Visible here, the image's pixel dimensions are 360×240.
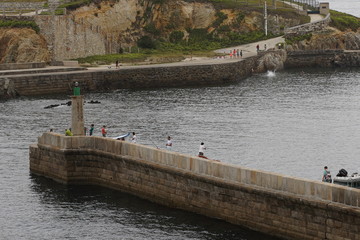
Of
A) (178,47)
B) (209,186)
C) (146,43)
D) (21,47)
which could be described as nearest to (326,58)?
(178,47)

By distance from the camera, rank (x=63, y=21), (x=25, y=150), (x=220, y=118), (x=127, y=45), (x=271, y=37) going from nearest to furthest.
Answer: (x=25, y=150), (x=220, y=118), (x=63, y=21), (x=127, y=45), (x=271, y=37)

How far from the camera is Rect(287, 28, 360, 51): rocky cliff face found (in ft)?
506

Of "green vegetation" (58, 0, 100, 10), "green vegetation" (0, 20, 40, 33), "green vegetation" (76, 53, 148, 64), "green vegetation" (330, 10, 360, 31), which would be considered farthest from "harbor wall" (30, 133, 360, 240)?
"green vegetation" (330, 10, 360, 31)

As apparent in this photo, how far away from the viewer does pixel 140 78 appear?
11912 cm

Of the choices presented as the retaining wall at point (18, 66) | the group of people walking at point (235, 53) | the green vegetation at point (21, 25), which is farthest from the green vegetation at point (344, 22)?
the retaining wall at point (18, 66)

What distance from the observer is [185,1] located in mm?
153375

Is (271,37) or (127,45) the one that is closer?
(127,45)

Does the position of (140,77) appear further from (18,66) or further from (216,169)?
(216,169)

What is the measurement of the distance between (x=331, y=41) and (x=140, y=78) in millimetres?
48707

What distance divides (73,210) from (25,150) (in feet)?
59.3

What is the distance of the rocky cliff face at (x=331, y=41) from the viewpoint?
154 m

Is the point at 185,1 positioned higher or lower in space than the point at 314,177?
higher

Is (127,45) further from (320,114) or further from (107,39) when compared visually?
(320,114)

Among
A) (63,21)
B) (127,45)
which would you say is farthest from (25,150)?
(127,45)
